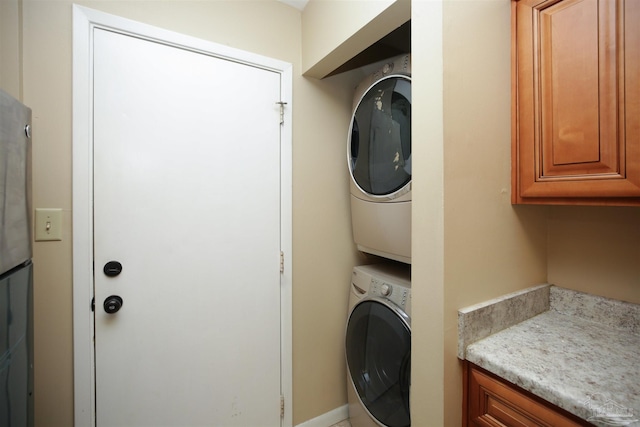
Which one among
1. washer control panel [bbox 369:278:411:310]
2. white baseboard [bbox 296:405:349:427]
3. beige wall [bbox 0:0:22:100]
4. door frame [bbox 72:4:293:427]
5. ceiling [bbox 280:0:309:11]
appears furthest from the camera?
white baseboard [bbox 296:405:349:427]

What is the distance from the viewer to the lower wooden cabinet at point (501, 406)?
0.75m

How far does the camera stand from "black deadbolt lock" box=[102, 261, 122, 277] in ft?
3.96

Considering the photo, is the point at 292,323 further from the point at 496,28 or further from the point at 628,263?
the point at 496,28

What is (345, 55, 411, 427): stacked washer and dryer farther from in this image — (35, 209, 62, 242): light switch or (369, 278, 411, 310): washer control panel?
(35, 209, 62, 242): light switch

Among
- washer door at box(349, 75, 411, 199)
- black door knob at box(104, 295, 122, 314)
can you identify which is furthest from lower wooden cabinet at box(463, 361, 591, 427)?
black door knob at box(104, 295, 122, 314)

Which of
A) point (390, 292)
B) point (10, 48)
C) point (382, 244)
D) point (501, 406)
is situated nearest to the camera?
point (501, 406)

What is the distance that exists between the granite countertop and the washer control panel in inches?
12.8

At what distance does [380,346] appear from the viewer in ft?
4.42

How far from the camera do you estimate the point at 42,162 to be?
111 cm

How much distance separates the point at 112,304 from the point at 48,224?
1.31 feet

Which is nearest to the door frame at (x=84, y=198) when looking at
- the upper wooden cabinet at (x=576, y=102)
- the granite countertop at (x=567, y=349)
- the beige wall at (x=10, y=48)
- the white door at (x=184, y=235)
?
the white door at (x=184, y=235)

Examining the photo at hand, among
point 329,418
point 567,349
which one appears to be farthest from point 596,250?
point 329,418

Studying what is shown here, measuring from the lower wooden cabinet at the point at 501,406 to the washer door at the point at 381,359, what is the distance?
0.90 feet

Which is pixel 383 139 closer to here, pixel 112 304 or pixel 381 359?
pixel 381 359
